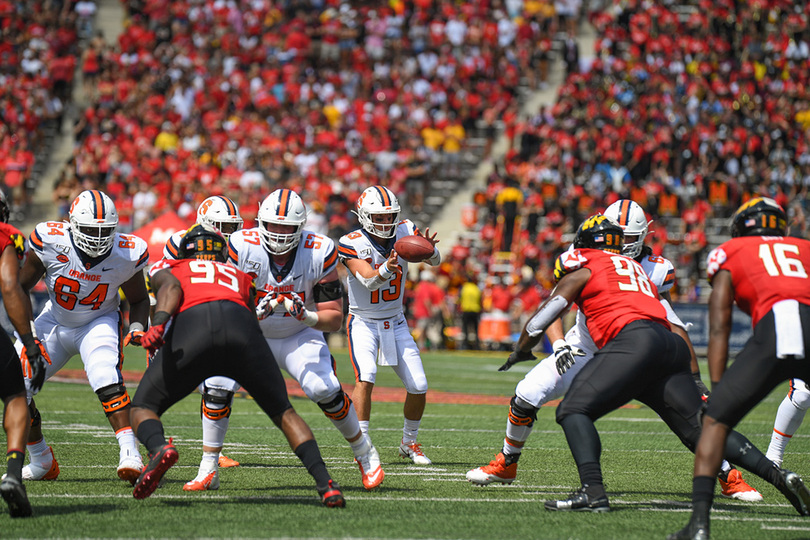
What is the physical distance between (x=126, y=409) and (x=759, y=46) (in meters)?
22.7

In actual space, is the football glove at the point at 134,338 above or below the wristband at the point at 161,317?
below

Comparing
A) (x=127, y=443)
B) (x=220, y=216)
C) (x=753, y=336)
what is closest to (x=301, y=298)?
(x=127, y=443)

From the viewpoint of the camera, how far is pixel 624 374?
539 cm

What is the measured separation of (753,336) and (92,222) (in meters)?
3.99

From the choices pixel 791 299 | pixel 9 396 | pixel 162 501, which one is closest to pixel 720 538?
pixel 791 299

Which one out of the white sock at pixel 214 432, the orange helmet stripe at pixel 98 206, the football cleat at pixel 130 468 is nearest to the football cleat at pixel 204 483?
the white sock at pixel 214 432

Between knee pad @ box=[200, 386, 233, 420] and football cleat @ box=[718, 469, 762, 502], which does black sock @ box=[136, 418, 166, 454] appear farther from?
football cleat @ box=[718, 469, 762, 502]

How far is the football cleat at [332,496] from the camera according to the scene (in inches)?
214

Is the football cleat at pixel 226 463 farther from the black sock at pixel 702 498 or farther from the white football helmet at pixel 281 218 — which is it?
the black sock at pixel 702 498

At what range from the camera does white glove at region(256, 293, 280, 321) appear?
5.91 meters

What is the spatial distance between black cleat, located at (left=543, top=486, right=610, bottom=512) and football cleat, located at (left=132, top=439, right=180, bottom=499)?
2.01 m

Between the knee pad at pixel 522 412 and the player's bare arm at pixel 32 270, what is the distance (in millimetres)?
3084

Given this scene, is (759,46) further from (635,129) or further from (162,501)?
(162,501)

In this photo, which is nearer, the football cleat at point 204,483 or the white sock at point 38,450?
the football cleat at point 204,483
